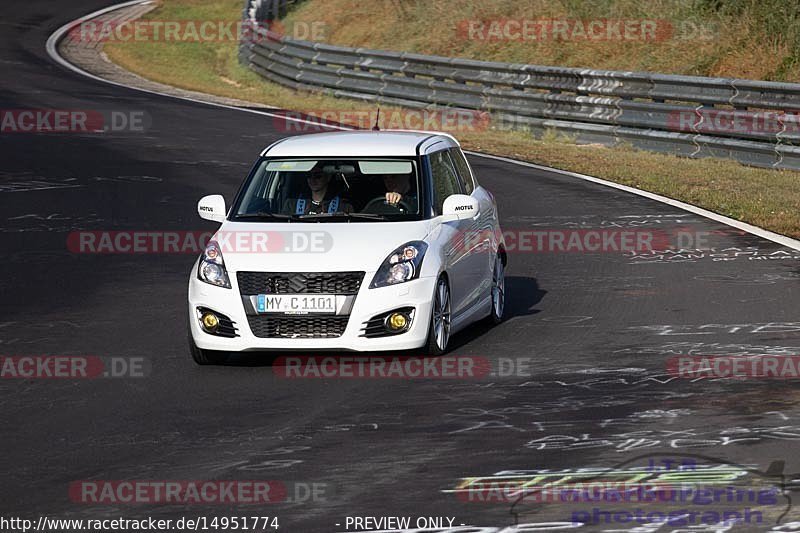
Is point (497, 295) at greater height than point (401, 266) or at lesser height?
lesser

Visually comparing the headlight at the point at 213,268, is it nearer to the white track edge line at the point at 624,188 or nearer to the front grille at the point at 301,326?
the front grille at the point at 301,326

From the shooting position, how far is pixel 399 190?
11.5m

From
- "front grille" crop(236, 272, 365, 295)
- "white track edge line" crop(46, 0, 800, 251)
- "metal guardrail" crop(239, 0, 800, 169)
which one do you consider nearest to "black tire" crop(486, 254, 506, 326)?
"front grille" crop(236, 272, 365, 295)

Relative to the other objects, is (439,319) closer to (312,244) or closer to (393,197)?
(312,244)

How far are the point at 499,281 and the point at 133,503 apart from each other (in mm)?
5961

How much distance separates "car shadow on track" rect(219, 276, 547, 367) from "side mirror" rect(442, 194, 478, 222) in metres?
0.98

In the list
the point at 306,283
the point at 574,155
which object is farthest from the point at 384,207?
the point at 574,155

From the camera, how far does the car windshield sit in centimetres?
1143

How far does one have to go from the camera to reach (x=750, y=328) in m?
11.5

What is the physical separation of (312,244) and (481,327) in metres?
2.11

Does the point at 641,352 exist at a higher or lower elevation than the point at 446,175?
lower

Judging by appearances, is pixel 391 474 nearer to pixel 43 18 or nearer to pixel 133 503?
pixel 133 503

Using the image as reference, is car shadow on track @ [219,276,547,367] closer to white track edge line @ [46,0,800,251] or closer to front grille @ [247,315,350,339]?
front grille @ [247,315,350,339]

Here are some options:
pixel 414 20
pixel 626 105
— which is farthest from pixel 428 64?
pixel 414 20
